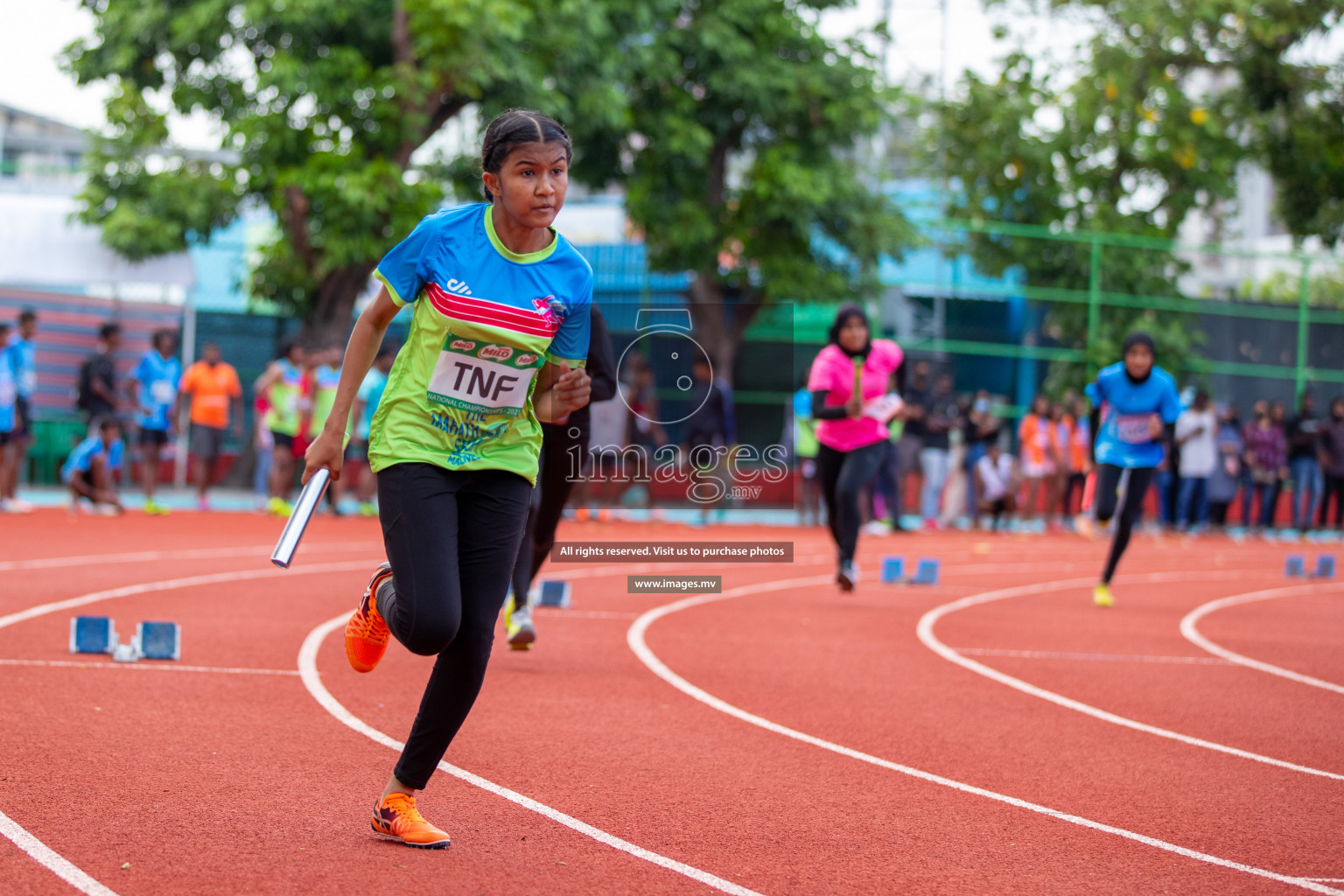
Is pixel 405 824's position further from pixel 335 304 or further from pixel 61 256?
pixel 61 256

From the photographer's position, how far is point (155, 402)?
1616cm

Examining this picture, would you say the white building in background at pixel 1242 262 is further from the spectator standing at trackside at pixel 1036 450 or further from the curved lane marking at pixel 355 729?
the curved lane marking at pixel 355 729

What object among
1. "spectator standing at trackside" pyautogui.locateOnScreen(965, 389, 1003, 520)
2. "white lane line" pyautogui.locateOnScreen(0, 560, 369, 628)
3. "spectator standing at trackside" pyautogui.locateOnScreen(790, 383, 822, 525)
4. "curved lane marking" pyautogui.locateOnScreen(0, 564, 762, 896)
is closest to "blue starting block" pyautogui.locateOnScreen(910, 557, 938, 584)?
"white lane line" pyautogui.locateOnScreen(0, 560, 369, 628)

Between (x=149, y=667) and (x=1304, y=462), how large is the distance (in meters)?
19.1

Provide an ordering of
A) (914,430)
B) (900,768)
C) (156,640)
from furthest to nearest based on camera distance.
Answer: (914,430), (156,640), (900,768)

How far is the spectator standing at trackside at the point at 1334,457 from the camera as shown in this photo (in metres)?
21.4

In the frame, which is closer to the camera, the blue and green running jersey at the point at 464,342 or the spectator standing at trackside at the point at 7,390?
the blue and green running jersey at the point at 464,342

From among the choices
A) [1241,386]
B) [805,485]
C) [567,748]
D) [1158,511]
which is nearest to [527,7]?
[805,485]

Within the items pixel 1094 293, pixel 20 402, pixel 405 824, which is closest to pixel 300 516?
pixel 405 824

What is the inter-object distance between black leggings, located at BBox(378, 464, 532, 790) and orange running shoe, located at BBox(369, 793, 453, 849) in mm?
60

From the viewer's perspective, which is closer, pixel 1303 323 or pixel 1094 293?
pixel 1094 293

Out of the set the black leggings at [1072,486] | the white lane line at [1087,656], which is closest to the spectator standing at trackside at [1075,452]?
the black leggings at [1072,486]

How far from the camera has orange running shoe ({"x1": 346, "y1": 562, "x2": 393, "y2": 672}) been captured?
13.5 ft

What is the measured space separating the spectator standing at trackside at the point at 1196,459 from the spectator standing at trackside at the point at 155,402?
43.8 ft
